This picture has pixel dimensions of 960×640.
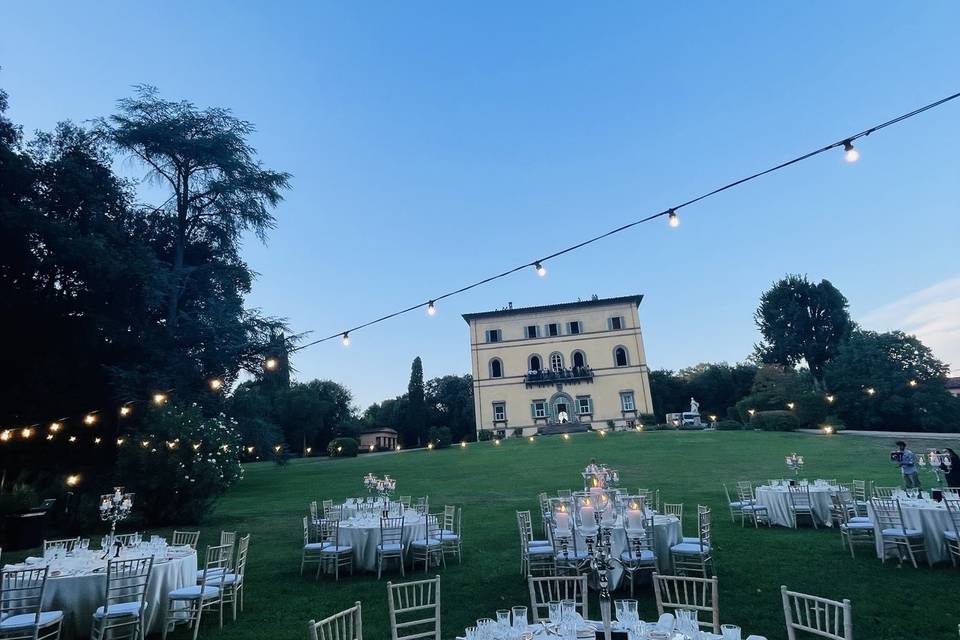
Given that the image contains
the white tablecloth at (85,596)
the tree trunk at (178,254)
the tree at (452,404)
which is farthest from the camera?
the tree at (452,404)

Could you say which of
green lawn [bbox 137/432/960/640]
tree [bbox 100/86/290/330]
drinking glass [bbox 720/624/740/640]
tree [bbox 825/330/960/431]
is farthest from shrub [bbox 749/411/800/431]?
drinking glass [bbox 720/624/740/640]

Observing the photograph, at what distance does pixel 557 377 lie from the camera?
41.2 m

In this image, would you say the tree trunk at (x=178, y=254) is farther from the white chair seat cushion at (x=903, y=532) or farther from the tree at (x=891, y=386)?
the tree at (x=891, y=386)

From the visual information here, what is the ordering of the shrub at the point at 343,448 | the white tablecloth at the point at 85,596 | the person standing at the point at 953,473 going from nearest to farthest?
the white tablecloth at the point at 85,596 < the person standing at the point at 953,473 < the shrub at the point at 343,448

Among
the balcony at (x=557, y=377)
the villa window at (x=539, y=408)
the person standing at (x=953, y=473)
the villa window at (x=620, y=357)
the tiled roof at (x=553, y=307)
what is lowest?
the person standing at (x=953, y=473)

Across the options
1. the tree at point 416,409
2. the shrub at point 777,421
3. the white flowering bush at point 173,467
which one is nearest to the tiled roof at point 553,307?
the tree at point 416,409

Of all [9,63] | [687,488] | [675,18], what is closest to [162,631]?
[687,488]

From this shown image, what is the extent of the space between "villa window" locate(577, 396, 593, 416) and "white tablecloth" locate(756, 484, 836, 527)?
1208 inches

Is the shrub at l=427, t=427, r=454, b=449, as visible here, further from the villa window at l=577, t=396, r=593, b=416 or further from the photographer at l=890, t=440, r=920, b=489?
the photographer at l=890, t=440, r=920, b=489

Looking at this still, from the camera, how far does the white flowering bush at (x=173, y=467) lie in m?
13.4

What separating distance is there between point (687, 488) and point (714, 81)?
12513 millimetres

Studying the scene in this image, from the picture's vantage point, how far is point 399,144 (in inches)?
1040

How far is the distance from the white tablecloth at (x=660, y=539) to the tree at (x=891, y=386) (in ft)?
105

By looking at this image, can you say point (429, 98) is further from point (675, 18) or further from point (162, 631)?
point (162, 631)
